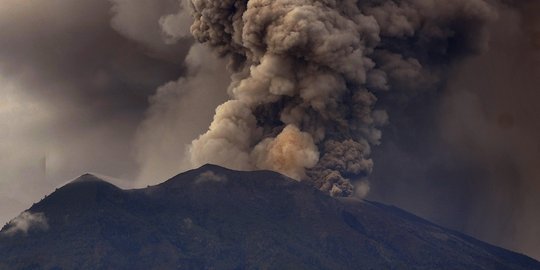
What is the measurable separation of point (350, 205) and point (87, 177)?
3098 centimetres

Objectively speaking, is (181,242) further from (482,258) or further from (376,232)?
(482,258)

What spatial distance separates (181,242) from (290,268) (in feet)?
43.3

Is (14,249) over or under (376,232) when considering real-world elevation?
under

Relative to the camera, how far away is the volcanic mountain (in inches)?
4240

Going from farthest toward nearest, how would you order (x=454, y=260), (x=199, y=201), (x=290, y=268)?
(x=199, y=201)
(x=454, y=260)
(x=290, y=268)

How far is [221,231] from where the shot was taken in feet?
373

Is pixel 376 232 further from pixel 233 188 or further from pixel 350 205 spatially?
pixel 233 188

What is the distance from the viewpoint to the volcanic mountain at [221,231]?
353ft

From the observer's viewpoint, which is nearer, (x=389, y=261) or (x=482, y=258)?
(x=389, y=261)

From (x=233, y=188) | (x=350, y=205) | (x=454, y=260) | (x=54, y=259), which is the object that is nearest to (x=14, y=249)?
(x=54, y=259)

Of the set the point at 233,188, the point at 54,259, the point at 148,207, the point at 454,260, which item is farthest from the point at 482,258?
the point at 54,259

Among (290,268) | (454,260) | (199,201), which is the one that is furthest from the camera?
(199,201)

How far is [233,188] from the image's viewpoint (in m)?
121

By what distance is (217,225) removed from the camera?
11500 cm
